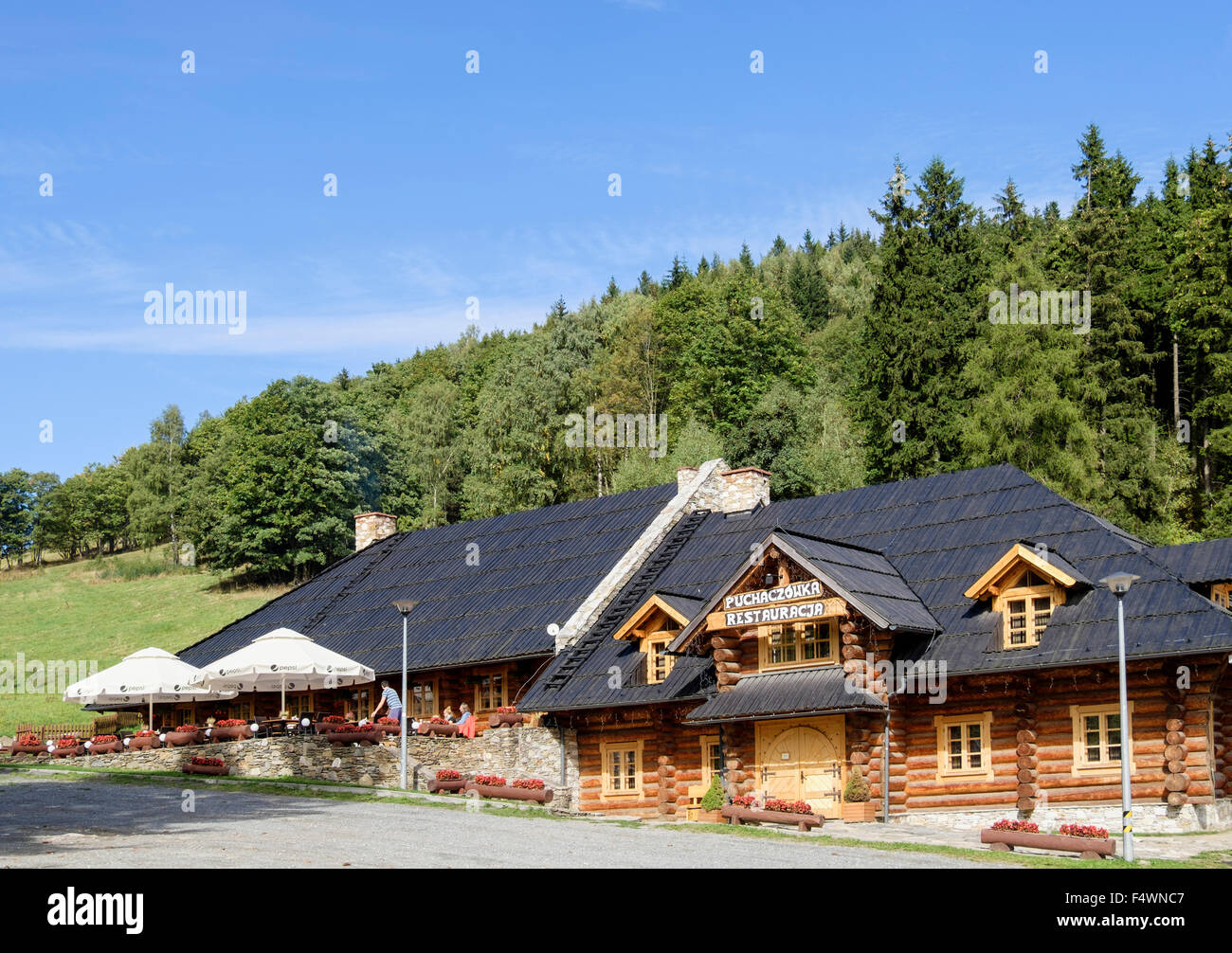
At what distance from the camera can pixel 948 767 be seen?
31609 millimetres

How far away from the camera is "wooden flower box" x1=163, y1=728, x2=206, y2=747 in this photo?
→ 126 ft

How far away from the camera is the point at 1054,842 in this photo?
25594 millimetres

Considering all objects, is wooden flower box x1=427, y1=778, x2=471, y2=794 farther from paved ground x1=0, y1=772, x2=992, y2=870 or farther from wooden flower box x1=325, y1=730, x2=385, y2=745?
paved ground x1=0, y1=772, x2=992, y2=870

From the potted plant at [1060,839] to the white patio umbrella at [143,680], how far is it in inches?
871

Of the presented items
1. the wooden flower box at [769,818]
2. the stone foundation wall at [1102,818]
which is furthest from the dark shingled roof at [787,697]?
the stone foundation wall at [1102,818]

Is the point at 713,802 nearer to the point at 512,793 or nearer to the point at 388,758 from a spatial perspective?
the point at 512,793

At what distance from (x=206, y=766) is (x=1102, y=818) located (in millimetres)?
22250

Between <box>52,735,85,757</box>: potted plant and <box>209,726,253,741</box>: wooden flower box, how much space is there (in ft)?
14.3

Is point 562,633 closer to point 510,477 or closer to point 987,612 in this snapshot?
point 987,612

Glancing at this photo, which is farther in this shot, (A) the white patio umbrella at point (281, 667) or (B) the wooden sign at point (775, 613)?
(A) the white patio umbrella at point (281, 667)

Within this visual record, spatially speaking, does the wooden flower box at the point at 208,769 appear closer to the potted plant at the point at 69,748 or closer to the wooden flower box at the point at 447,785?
the potted plant at the point at 69,748

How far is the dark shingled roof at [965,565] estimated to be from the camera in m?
29.3
